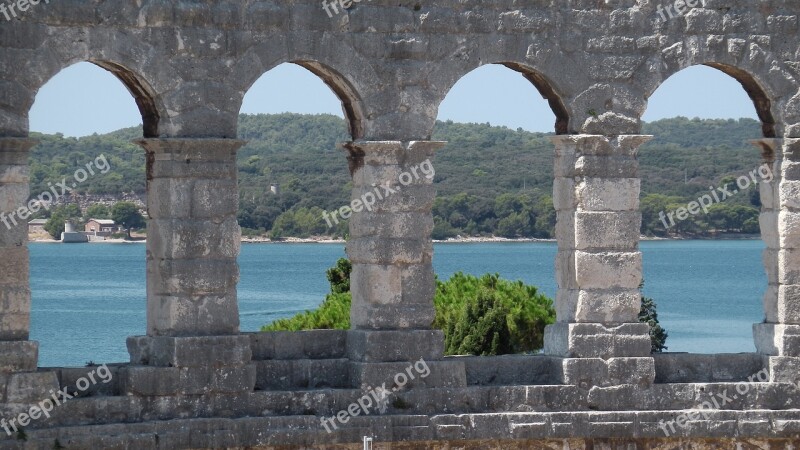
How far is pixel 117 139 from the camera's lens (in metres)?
67.5

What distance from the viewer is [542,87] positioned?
18.5 meters

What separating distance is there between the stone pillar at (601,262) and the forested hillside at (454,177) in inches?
1033

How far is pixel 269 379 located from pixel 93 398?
182 centimetres

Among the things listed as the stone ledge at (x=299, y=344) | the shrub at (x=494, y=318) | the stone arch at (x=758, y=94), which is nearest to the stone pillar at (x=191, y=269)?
the stone ledge at (x=299, y=344)

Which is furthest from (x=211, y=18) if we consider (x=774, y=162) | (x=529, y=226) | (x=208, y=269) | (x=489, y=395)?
(x=529, y=226)

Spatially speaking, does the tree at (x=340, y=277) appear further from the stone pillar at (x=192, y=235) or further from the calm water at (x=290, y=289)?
the calm water at (x=290, y=289)

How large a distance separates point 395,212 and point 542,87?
211 cm

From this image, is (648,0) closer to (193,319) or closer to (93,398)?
(193,319)

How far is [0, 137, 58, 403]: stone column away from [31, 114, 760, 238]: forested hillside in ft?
89.9

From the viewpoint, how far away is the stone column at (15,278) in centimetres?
1639

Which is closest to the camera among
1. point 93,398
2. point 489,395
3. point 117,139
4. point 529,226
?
point 93,398

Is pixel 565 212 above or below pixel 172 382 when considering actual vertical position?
above

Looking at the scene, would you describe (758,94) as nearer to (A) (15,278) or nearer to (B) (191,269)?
(B) (191,269)

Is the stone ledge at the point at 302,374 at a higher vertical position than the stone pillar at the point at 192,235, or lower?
lower
